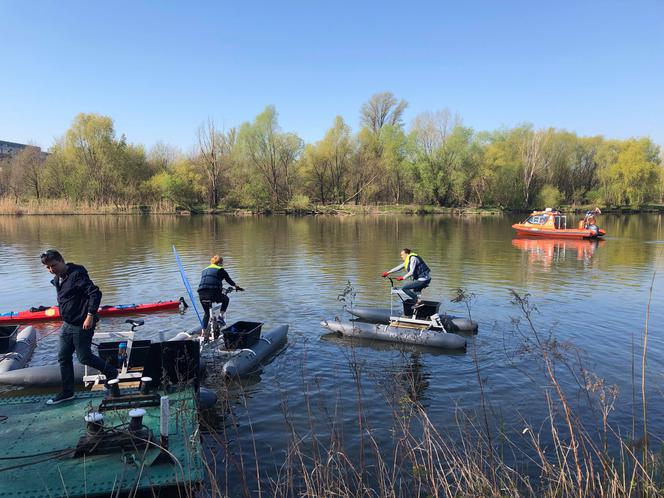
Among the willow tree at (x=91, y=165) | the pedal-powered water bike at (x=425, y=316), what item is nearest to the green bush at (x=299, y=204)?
the willow tree at (x=91, y=165)

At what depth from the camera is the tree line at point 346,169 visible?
5869 centimetres

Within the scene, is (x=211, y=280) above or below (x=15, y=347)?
above

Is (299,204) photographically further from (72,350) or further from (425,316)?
(72,350)

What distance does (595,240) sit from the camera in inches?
1188

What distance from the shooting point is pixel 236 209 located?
61031 mm

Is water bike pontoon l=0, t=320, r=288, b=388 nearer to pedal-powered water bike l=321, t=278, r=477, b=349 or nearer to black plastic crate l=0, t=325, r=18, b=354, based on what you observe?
black plastic crate l=0, t=325, r=18, b=354

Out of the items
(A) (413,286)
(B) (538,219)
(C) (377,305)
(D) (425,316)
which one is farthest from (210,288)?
(B) (538,219)

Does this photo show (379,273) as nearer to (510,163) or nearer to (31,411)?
(31,411)

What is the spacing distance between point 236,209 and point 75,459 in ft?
188

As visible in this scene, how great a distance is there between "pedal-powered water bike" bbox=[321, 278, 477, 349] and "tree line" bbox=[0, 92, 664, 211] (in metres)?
50.7

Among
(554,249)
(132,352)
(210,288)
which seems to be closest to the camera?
(132,352)

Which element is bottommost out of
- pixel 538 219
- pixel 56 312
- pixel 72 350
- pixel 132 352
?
pixel 56 312

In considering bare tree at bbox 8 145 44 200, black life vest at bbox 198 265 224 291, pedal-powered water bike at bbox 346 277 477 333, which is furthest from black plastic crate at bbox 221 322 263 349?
bare tree at bbox 8 145 44 200

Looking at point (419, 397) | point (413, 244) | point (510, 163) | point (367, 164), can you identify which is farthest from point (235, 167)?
point (419, 397)
